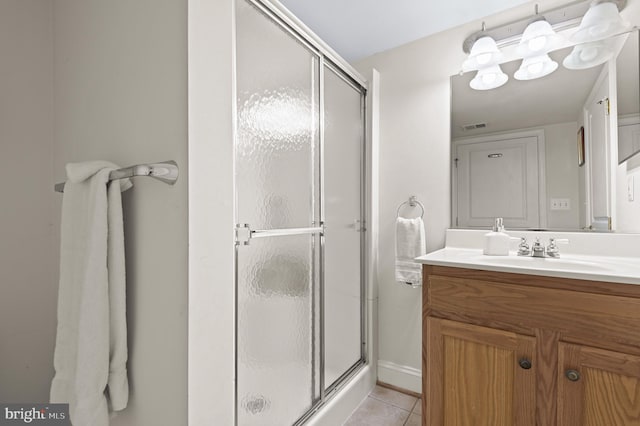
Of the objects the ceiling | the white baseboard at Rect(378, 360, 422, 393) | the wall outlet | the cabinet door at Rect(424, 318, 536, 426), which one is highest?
the ceiling

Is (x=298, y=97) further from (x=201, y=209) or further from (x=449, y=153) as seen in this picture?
(x=449, y=153)

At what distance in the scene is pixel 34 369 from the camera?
120 centimetres

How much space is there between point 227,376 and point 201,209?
50 cm

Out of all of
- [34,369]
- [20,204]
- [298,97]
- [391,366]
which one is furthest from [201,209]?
[391,366]

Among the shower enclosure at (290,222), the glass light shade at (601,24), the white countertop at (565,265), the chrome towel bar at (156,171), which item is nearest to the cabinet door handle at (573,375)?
the white countertop at (565,265)

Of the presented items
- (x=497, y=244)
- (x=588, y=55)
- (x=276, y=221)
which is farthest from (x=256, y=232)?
(x=588, y=55)

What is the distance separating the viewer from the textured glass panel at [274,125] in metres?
1.09

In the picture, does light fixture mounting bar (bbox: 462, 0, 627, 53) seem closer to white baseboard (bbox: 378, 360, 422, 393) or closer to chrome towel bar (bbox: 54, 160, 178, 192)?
chrome towel bar (bbox: 54, 160, 178, 192)

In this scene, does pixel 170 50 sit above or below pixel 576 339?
above

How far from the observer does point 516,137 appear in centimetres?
165

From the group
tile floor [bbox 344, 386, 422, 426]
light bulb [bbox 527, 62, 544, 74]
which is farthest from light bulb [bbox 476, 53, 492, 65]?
tile floor [bbox 344, 386, 422, 426]

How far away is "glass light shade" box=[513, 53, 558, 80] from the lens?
1560 mm

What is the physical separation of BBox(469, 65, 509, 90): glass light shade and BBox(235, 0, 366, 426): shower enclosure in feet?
A: 2.37

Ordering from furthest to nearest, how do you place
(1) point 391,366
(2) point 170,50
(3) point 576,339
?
(1) point 391,366 → (3) point 576,339 → (2) point 170,50
